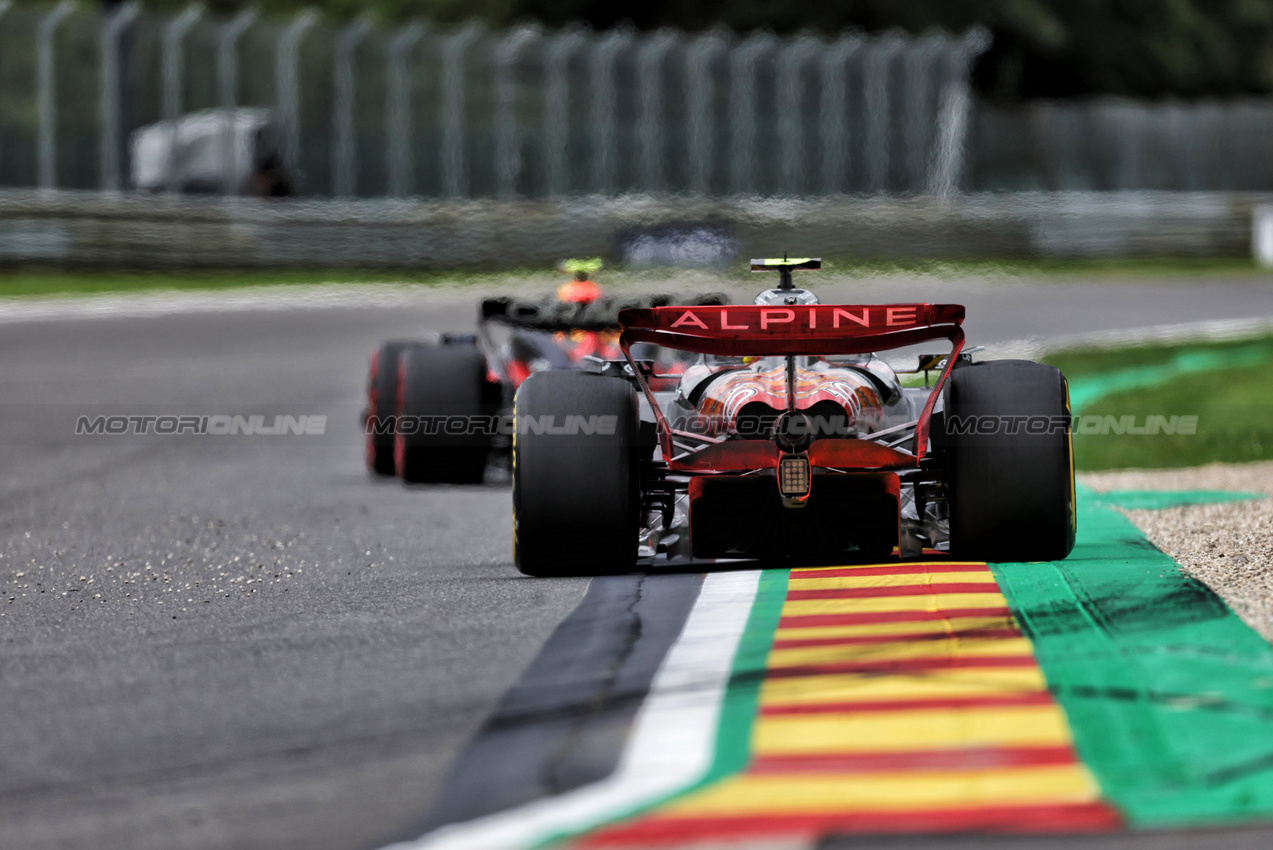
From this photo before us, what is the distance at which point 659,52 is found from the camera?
85.6 feet

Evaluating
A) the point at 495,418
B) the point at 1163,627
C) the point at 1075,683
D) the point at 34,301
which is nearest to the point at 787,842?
the point at 1075,683

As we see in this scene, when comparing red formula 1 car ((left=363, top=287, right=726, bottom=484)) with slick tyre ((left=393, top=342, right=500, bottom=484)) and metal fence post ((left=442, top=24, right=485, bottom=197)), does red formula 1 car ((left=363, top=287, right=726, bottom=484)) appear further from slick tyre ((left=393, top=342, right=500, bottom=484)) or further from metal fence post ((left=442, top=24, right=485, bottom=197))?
metal fence post ((left=442, top=24, right=485, bottom=197))

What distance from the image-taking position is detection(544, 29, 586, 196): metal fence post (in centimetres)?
2572

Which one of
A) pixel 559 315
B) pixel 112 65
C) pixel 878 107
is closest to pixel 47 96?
pixel 112 65

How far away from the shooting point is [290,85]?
2473 centimetres

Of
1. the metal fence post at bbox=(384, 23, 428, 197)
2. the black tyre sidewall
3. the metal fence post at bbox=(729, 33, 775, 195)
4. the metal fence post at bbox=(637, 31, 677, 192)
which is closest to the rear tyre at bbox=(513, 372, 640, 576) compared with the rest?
the black tyre sidewall

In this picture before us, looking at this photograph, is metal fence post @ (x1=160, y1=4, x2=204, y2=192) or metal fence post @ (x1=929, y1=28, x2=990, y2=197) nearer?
metal fence post @ (x1=160, y1=4, x2=204, y2=192)

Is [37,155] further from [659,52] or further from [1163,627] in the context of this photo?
[1163,627]

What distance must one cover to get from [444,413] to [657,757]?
6167 millimetres

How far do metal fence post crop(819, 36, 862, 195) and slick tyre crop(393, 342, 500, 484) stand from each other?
17634 millimetres

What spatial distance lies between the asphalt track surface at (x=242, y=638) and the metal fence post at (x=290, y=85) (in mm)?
11735

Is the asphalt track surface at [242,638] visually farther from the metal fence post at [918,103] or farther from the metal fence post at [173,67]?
the metal fence post at [918,103]

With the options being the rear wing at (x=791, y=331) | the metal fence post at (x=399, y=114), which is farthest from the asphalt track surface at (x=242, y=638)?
the metal fence post at (x=399, y=114)

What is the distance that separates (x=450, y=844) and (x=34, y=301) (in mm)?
18246
